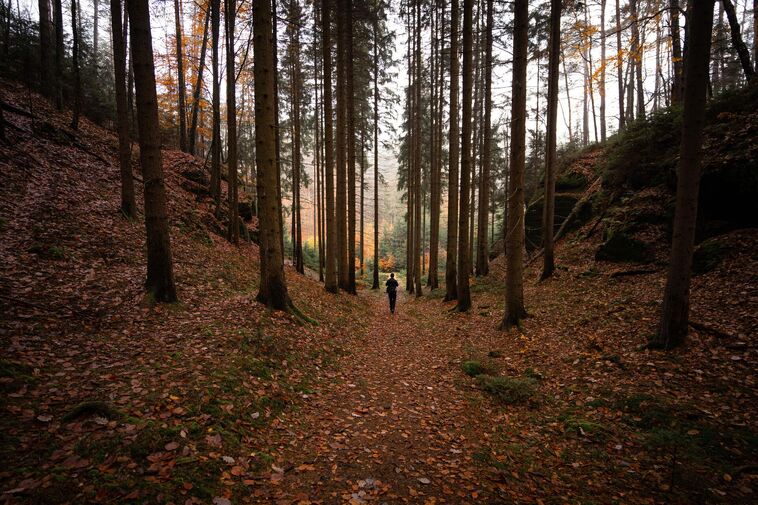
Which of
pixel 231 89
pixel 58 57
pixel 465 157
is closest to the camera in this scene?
pixel 465 157

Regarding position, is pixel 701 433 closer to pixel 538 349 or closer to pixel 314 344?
pixel 538 349

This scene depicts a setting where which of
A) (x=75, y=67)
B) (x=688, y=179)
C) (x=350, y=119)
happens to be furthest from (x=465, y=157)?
(x=75, y=67)

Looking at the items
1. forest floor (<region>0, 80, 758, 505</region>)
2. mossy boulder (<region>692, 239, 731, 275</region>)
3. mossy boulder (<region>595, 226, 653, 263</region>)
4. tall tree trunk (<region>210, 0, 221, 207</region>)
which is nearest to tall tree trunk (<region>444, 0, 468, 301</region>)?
forest floor (<region>0, 80, 758, 505</region>)

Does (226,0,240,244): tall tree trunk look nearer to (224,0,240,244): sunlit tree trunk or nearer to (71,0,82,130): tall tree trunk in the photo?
(224,0,240,244): sunlit tree trunk

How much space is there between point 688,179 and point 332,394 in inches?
291

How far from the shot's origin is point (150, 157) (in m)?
6.73

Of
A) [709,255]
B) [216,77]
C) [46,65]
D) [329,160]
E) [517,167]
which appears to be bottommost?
[709,255]

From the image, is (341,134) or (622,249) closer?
(622,249)

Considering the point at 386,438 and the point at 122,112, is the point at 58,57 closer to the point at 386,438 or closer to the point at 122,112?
the point at 122,112

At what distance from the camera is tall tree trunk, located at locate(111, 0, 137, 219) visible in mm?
9570

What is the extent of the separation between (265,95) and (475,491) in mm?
8214

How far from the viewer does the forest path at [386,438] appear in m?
3.51

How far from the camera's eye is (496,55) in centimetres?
1727

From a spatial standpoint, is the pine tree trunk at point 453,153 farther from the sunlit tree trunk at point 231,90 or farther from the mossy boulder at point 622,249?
the sunlit tree trunk at point 231,90
